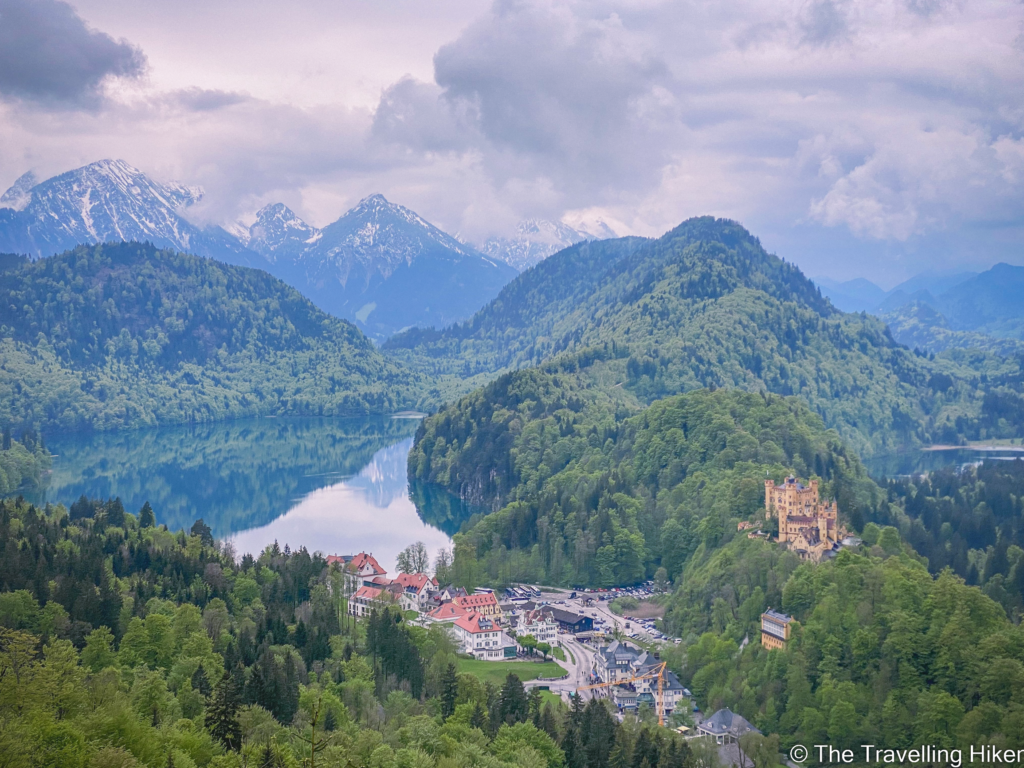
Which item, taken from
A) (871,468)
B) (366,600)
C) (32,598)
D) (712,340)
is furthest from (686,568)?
(712,340)

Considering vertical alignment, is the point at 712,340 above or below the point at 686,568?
above

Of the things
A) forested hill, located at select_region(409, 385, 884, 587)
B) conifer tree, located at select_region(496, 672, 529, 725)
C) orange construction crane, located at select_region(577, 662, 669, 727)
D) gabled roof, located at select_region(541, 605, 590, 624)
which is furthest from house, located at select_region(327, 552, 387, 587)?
conifer tree, located at select_region(496, 672, 529, 725)

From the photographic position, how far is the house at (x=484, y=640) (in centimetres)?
6656

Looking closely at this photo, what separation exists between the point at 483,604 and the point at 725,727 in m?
21.9

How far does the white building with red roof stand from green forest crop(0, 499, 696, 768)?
8.71ft

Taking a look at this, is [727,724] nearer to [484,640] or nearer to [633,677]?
[633,677]

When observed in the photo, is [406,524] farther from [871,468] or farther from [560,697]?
[871,468]

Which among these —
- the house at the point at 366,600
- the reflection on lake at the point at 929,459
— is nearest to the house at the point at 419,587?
the house at the point at 366,600

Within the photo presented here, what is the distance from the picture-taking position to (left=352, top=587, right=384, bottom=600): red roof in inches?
2904

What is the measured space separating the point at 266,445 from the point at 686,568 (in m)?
120

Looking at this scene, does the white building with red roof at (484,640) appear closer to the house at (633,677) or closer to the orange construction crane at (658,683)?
the house at (633,677)

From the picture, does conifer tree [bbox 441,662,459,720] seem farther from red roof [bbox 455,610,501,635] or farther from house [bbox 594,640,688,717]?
red roof [bbox 455,610,501,635]

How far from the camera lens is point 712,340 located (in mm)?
194000

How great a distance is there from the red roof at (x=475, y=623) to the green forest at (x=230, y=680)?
10.4 ft
